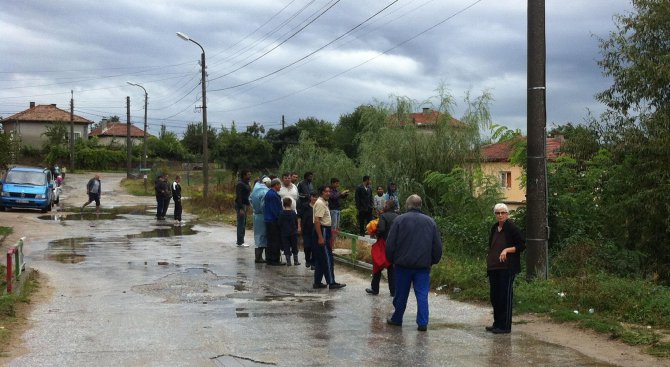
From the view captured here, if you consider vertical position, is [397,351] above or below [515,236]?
below

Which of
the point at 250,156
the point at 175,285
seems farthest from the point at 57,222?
the point at 250,156

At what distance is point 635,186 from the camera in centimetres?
1499

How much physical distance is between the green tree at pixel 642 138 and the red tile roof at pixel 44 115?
83.1 metres

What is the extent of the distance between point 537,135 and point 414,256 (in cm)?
321

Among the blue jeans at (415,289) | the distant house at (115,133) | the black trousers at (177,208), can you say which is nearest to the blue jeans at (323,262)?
the blue jeans at (415,289)

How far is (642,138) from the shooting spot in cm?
1636

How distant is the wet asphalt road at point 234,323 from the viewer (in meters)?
7.77

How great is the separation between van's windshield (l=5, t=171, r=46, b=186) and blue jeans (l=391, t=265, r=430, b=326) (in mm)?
26780

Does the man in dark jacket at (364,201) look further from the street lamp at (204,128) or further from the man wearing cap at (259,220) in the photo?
the street lamp at (204,128)

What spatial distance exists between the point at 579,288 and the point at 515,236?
1.92 metres

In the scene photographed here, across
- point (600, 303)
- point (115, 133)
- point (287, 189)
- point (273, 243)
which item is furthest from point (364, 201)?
point (115, 133)

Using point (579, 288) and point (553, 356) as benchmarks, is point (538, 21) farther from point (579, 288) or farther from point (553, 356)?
point (553, 356)

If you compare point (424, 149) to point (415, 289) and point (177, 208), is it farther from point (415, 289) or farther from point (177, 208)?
point (415, 289)

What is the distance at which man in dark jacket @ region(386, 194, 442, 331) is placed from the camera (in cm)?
938
